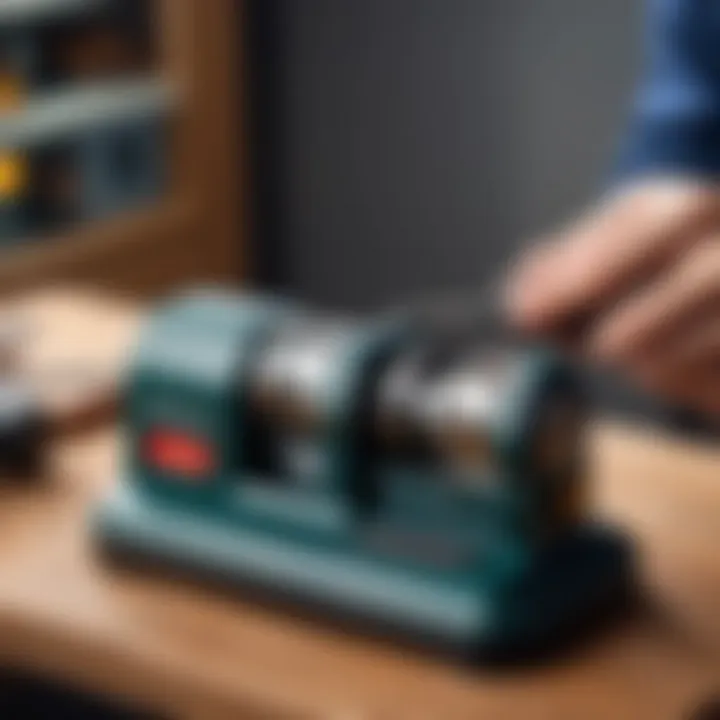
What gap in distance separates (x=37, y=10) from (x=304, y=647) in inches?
50.5

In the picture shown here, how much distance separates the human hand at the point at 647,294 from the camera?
2.47 ft

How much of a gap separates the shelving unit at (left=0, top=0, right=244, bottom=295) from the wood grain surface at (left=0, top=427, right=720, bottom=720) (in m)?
1.07

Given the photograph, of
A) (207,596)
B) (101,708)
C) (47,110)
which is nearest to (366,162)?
(47,110)

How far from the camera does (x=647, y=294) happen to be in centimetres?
76

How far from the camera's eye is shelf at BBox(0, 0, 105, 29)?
74.4 inches

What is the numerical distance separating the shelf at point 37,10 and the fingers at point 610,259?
1.24 meters

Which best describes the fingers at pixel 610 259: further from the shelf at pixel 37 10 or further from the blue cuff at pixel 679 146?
the shelf at pixel 37 10

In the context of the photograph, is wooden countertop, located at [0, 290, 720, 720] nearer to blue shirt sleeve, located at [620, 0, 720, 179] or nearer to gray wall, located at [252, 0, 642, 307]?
blue shirt sleeve, located at [620, 0, 720, 179]

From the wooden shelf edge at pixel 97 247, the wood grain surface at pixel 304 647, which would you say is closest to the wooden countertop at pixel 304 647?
the wood grain surface at pixel 304 647

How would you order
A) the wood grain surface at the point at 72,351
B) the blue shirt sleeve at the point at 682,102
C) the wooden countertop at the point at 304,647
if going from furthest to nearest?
1. the wood grain surface at the point at 72,351
2. the blue shirt sleeve at the point at 682,102
3. the wooden countertop at the point at 304,647

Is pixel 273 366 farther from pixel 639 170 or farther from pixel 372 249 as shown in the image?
pixel 372 249

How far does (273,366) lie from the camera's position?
2.77 feet

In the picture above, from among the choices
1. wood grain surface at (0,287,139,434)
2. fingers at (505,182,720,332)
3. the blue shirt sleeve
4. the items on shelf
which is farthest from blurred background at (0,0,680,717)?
fingers at (505,182,720,332)

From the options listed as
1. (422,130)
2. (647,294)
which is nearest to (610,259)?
(647,294)
